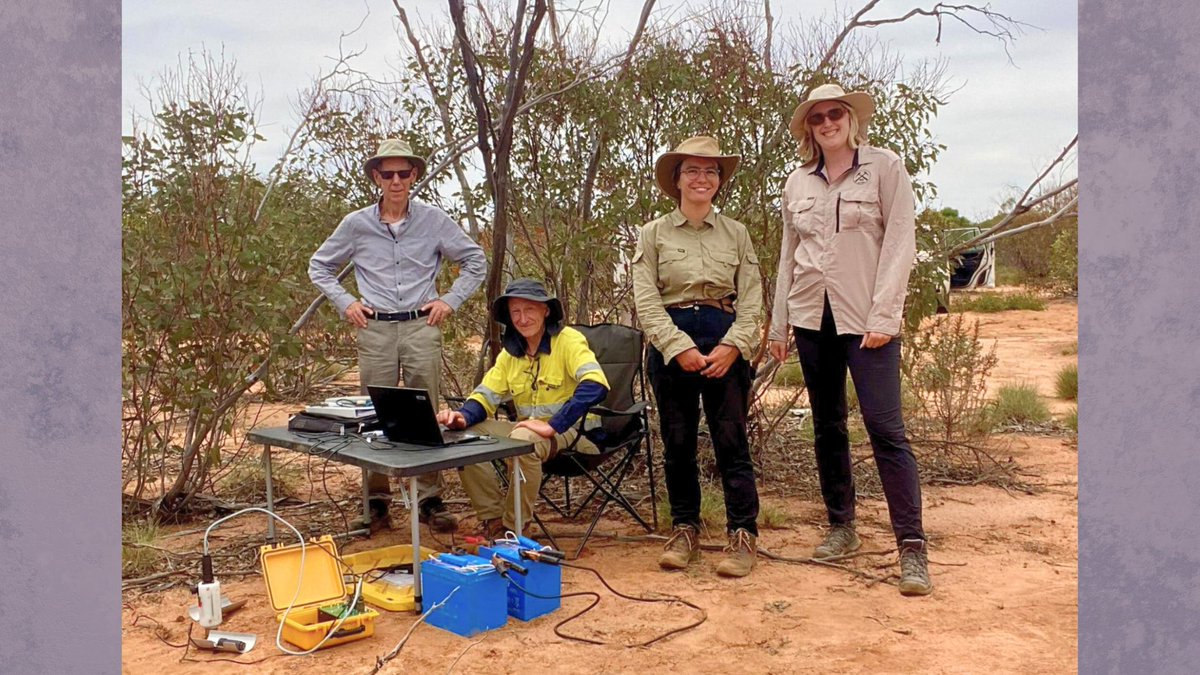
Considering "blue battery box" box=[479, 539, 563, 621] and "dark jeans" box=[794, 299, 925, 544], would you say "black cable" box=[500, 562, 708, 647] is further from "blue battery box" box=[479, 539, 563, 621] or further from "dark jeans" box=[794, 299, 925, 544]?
"dark jeans" box=[794, 299, 925, 544]

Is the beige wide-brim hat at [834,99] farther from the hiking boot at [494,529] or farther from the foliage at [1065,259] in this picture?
the foliage at [1065,259]

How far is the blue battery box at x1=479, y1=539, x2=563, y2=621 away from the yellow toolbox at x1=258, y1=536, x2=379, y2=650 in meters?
0.50

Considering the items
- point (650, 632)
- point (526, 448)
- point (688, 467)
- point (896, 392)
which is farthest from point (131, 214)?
point (896, 392)

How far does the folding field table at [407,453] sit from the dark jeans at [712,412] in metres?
0.64

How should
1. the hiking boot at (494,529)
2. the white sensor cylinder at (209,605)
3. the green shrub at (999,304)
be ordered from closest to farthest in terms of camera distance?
the white sensor cylinder at (209,605) < the hiking boot at (494,529) < the green shrub at (999,304)

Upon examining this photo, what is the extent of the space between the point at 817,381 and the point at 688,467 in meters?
0.68

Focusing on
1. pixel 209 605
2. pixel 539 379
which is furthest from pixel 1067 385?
pixel 209 605

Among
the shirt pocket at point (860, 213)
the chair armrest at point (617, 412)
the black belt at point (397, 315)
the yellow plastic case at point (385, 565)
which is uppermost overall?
the shirt pocket at point (860, 213)

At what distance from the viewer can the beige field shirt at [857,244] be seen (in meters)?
4.05

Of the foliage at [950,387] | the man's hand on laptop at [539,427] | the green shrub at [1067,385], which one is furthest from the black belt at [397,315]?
the green shrub at [1067,385]

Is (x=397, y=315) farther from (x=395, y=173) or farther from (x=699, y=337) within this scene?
(x=699, y=337)

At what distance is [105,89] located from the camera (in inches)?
81.7

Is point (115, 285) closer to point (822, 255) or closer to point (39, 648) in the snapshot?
point (39, 648)

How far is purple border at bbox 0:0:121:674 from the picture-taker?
203 centimetres
